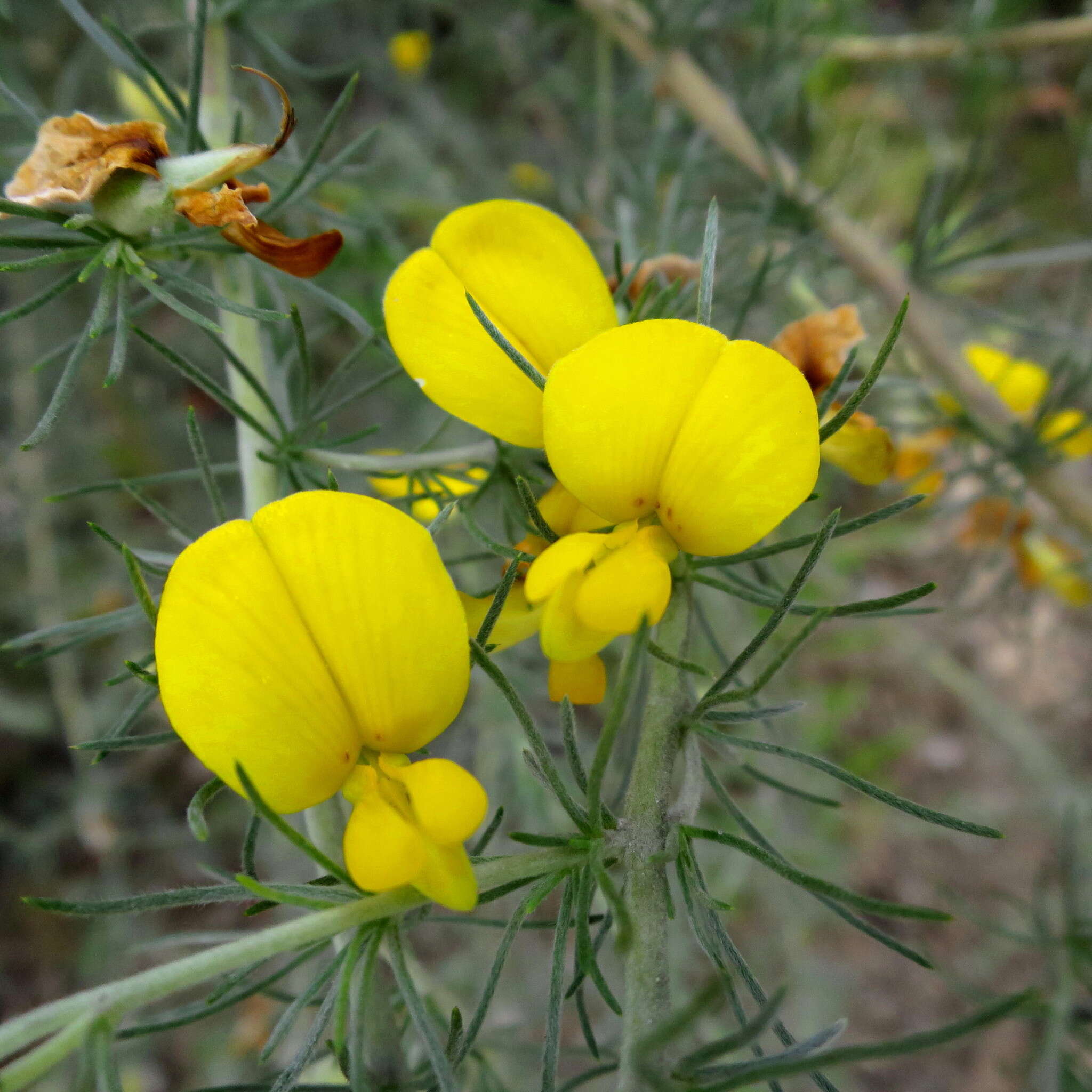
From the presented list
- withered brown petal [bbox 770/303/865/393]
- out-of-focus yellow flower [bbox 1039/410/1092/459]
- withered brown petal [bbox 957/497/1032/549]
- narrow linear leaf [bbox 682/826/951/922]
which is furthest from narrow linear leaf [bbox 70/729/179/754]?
withered brown petal [bbox 957/497/1032/549]

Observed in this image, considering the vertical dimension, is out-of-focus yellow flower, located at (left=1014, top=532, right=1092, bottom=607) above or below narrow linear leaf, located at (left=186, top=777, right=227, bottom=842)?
below

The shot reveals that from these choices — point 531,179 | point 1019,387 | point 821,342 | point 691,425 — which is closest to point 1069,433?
point 1019,387

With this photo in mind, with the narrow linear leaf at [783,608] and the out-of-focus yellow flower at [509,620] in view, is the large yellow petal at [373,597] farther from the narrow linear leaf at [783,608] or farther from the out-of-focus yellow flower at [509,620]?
the narrow linear leaf at [783,608]

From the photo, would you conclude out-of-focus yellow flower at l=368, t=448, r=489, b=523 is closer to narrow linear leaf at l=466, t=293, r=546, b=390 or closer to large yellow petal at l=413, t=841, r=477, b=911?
narrow linear leaf at l=466, t=293, r=546, b=390

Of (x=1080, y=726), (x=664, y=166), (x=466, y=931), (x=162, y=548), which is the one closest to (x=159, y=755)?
(x=162, y=548)

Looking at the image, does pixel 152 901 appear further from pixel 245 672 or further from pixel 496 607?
pixel 496 607

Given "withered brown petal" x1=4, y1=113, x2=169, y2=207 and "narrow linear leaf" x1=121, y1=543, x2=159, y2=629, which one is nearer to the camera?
"narrow linear leaf" x1=121, y1=543, x2=159, y2=629

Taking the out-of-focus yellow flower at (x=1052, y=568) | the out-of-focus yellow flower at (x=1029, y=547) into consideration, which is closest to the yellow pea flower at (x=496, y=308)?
the out-of-focus yellow flower at (x=1029, y=547)
